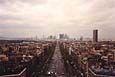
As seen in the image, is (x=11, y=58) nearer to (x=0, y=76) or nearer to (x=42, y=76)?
→ (x=42, y=76)

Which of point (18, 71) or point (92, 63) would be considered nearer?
point (18, 71)

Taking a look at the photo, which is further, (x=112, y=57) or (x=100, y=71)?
(x=112, y=57)

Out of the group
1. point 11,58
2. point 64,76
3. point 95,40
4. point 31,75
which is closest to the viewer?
point 31,75

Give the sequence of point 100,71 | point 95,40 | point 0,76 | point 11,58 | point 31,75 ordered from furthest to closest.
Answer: point 95,40 < point 11,58 < point 31,75 < point 100,71 < point 0,76

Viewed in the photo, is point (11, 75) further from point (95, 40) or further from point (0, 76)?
point (95, 40)

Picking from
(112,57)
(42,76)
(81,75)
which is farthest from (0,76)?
(112,57)

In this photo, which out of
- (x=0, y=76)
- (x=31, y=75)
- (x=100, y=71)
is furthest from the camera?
(x=31, y=75)

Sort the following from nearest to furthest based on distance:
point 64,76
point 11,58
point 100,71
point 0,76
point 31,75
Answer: point 0,76 → point 100,71 → point 31,75 → point 64,76 → point 11,58

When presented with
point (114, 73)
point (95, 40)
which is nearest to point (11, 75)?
point (114, 73)
